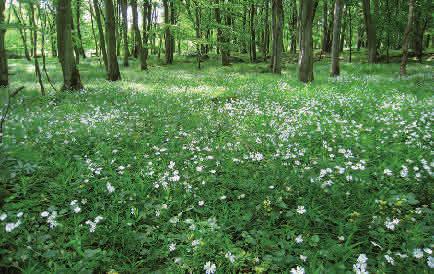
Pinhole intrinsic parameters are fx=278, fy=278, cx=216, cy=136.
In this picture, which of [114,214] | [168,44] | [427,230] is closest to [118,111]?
[114,214]

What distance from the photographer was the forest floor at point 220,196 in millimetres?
3027

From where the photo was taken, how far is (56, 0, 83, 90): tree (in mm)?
11241

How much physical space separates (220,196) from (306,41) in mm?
11501

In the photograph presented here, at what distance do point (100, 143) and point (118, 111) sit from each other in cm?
298

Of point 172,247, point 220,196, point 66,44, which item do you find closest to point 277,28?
point 66,44

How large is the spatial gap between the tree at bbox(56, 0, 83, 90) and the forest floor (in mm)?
5278

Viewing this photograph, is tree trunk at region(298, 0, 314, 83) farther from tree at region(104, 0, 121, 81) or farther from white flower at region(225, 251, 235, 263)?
white flower at region(225, 251, 235, 263)

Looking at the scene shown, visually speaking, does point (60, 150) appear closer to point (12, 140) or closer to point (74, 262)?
point (12, 140)

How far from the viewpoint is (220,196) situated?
4148 mm

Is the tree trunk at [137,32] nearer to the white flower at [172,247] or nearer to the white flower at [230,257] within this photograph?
the white flower at [172,247]

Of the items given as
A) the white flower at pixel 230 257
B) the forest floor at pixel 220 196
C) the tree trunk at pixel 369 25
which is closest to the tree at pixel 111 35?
the forest floor at pixel 220 196

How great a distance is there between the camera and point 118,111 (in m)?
8.68

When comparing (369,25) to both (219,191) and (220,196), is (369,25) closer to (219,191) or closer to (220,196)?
(219,191)

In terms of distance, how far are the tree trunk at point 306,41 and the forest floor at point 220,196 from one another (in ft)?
22.4
